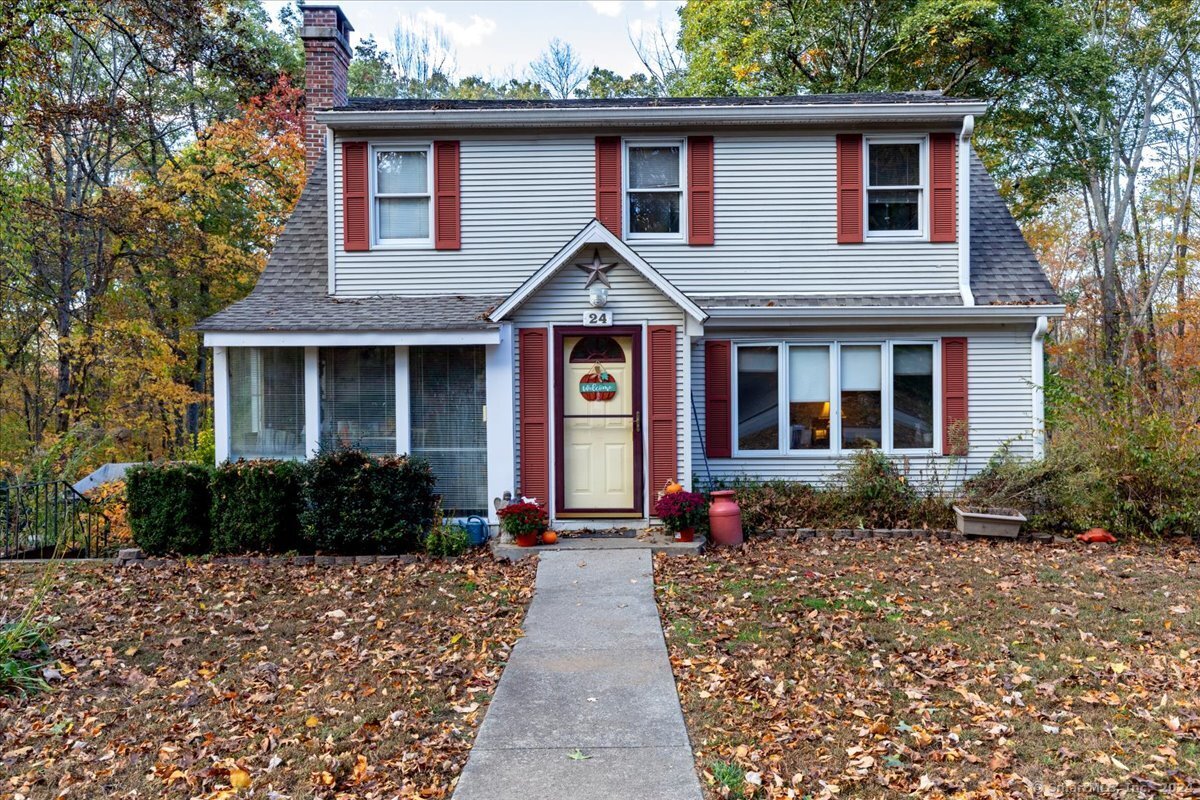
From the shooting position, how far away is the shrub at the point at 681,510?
360 inches

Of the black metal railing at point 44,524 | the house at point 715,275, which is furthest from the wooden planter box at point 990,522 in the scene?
the black metal railing at point 44,524

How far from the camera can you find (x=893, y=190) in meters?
11.5

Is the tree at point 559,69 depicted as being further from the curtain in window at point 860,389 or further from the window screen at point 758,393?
the curtain in window at point 860,389

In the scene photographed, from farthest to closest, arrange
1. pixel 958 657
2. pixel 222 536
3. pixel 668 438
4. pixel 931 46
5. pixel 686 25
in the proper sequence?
pixel 686 25
pixel 931 46
pixel 668 438
pixel 222 536
pixel 958 657

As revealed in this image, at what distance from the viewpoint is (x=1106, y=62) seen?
64.1 ft

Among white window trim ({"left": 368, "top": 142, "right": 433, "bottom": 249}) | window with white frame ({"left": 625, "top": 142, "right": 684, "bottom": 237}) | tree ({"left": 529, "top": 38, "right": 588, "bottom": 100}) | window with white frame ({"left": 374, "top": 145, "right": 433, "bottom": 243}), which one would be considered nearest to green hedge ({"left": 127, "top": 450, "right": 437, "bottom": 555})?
white window trim ({"left": 368, "top": 142, "right": 433, "bottom": 249})

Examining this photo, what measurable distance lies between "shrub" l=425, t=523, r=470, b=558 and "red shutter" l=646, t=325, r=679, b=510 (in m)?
2.25

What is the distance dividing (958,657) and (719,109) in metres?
7.66

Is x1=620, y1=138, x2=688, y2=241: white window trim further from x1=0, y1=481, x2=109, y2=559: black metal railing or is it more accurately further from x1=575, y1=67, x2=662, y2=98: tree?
x1=575, y1=67, x2=662, y2=98: tree

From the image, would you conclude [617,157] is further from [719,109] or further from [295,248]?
[295,248]

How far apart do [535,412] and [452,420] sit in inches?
43.9

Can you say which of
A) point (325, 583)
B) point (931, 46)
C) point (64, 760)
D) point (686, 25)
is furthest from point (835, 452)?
point (686, 25)

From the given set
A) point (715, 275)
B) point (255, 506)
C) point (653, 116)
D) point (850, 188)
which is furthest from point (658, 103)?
point (255, 506)

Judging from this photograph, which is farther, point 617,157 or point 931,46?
point 931,46
